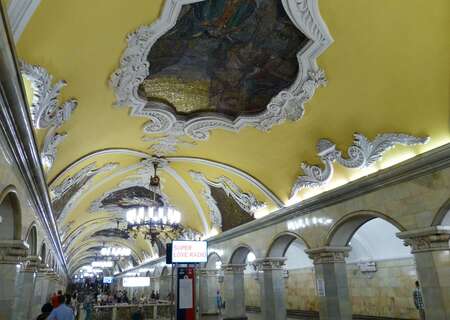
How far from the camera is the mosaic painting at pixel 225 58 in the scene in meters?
5.28

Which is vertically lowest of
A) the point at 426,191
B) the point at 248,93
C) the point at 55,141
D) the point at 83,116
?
the point at 426,191

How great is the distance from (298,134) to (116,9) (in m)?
4.59

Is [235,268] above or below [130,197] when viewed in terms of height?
below

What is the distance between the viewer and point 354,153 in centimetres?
702

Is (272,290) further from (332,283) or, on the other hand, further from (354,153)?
(354,153)

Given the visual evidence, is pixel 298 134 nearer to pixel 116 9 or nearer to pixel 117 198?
pixel 116 9

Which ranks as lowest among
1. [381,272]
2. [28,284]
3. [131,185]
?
[28,284]

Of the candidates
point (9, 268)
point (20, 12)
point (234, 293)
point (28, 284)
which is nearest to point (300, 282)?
point (234, 293)

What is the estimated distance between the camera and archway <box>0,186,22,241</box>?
5138mm

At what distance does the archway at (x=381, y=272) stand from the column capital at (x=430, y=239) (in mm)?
4735

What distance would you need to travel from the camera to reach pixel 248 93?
7.34 m

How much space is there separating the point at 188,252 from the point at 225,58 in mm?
5300

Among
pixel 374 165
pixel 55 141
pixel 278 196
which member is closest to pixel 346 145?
pixel 374 165

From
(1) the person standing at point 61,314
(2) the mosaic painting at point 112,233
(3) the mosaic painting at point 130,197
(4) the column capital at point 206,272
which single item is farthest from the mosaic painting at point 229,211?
(2) the mosaic painting at point 112,233
